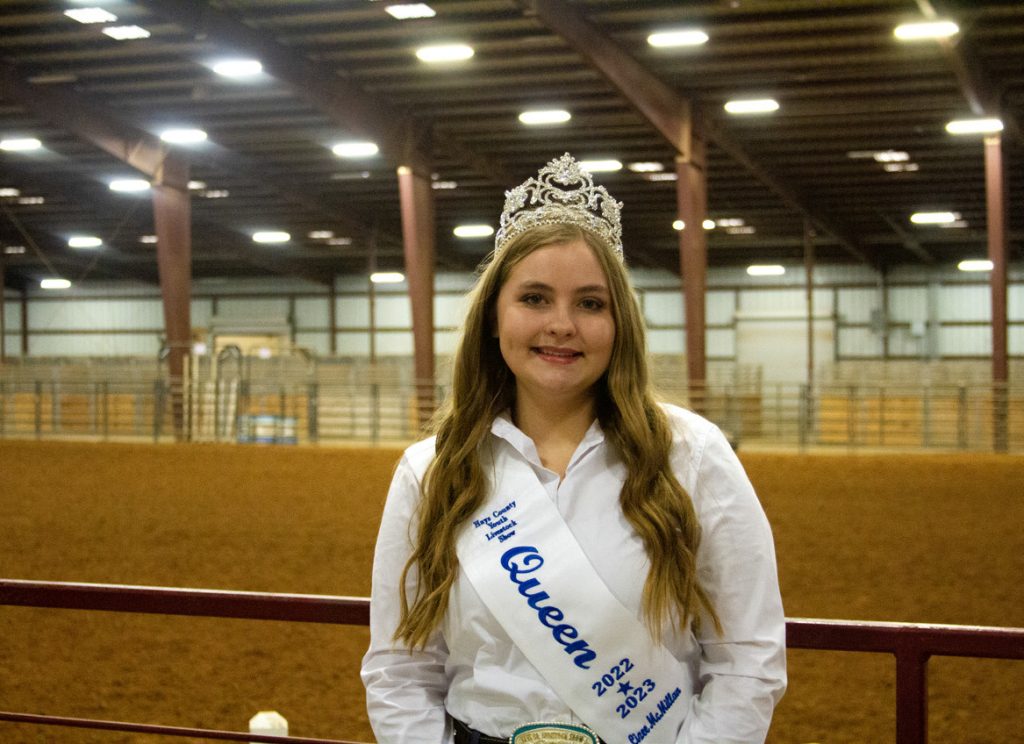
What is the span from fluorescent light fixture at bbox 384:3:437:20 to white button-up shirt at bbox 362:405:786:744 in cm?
1508

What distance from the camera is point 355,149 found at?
2458cm

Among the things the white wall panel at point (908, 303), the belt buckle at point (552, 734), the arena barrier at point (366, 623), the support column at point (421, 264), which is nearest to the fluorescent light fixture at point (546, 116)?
the support column at point (421, 264)

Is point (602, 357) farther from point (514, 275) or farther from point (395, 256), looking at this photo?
point (395, 256)

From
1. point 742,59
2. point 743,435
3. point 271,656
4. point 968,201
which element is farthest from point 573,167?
point 968,201

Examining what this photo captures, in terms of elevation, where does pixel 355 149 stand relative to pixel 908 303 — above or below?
above

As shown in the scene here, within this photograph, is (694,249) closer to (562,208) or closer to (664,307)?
(664,307)

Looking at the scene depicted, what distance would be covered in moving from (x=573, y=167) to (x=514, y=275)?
0.32 m

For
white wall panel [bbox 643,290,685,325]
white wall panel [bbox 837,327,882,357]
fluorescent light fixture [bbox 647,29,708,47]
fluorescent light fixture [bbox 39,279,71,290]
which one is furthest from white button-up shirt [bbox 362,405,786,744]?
fluorescent light fixture [bbox 39,279,71,290]

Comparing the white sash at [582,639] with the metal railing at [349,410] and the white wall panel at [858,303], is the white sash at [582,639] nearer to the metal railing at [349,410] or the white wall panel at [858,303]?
the metal railing at [349,410]

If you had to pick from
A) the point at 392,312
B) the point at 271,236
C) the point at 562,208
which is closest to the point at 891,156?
the point at 271,236

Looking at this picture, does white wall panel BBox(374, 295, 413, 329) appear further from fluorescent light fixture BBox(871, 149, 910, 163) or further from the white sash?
the white sash

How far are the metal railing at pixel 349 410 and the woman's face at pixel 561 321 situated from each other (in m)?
18.0

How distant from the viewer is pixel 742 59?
61.0ft

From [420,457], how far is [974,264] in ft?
122
